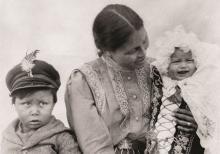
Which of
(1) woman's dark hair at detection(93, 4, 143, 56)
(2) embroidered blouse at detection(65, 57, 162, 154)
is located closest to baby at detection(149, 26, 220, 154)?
(2) embroidered blouse at detection(65, 57, 162, 154)

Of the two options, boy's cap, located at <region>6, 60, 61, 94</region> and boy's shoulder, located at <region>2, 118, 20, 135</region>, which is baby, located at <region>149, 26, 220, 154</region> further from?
boy's shoulder, located at <region>2, 118, 20, 135</region>

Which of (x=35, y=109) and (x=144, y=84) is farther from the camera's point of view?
(x=144, y=84)

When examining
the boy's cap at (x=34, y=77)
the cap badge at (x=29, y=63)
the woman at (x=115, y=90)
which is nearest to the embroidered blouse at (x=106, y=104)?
the woman at (x=115, y=90)

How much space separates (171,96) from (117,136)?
1.09ft

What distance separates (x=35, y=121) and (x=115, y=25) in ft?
1.90

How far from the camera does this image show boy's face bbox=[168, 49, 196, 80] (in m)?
2.16

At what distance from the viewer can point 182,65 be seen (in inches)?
85.0

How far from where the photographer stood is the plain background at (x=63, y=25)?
271cm

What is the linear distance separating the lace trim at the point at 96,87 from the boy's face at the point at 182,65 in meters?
0.37

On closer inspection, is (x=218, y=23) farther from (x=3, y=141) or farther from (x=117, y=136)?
(x=3, y=141)

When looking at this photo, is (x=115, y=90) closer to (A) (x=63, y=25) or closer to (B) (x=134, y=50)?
(B) (x=134, y=50)

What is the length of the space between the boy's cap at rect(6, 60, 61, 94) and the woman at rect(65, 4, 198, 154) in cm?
10

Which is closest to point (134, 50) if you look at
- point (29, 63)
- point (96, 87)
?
point (96, 87)

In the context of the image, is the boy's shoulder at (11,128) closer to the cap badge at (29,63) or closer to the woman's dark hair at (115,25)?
the cap badge at (29,63)
